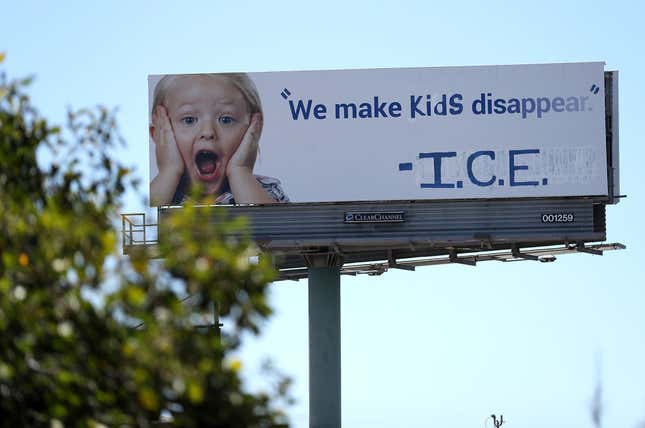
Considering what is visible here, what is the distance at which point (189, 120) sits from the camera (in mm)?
49875

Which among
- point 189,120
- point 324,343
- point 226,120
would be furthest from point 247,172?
point 324,343

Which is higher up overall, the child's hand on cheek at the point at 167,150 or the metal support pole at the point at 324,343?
the child's hand on cheek at the point at 167,150

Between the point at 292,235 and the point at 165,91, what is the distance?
6545 mm

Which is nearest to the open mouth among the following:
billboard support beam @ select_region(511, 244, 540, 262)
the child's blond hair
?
the child's blond hair

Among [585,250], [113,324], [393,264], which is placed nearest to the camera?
[113,324]

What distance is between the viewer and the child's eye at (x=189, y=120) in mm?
49875

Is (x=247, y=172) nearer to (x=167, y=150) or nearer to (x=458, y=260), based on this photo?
(x=167, y=150)

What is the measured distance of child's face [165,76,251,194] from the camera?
49.8 m

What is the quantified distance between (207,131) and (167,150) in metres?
1.49

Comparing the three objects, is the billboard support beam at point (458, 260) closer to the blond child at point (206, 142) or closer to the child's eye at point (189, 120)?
the blond child at point (206, 142)

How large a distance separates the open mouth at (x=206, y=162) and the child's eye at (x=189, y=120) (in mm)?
1006

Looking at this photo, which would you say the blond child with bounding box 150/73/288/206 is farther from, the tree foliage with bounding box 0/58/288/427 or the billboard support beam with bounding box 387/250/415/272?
the tree foliage with bounding box 0/58/288/427

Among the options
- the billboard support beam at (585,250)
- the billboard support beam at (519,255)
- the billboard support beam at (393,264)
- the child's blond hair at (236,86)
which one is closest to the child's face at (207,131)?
the child's blond hair at (236,86)

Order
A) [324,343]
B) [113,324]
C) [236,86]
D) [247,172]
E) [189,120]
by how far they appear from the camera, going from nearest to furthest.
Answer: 1. [113,324]
2. [247,172]
3. [189,120]
4. [236,86]
5. [324,343]
